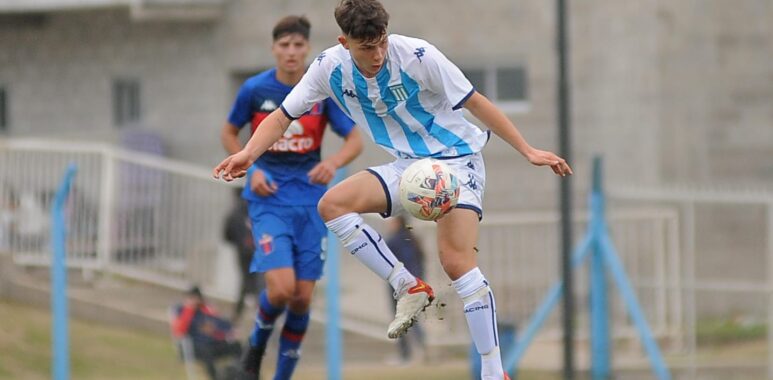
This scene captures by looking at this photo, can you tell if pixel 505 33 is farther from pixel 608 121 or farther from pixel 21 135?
pixel 21 135

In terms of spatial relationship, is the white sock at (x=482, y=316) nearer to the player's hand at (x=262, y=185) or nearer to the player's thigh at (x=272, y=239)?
the player's thigh at (x=272, y=239)

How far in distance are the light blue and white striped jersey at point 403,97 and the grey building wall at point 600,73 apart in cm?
1166

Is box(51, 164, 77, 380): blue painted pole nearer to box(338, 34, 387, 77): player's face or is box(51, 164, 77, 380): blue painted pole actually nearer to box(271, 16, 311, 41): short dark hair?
box(271, 16, 311, 41): short dark hair

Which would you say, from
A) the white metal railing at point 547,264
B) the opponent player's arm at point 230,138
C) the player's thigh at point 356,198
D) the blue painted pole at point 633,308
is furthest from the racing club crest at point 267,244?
the white metal railing at point 547,264

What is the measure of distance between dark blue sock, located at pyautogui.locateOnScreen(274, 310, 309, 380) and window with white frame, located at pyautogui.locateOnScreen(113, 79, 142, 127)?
42.2ft

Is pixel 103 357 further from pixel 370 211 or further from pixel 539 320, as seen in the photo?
pixel 370 211

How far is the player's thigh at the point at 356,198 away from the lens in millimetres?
8641

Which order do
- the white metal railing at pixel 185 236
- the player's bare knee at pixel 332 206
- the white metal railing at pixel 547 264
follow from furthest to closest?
1. the white metal railing at pixel 185 236
2. the white metal railing at pixel 547 264
3. the player's bare knee at pixel 332 206

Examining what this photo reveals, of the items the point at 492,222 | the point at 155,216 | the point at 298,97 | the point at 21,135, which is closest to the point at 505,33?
the point at 492,222

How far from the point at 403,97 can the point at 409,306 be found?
111 centimetres

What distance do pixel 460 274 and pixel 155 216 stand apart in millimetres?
9827

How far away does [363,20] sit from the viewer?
8.16 m

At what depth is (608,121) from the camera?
67.9ft

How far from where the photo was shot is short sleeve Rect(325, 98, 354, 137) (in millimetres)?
10062
